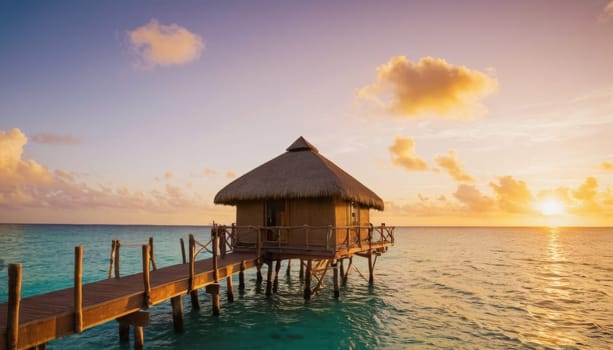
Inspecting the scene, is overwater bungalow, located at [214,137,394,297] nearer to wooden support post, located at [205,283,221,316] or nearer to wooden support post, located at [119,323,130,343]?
wooden support post, located at [205,283,221,316]

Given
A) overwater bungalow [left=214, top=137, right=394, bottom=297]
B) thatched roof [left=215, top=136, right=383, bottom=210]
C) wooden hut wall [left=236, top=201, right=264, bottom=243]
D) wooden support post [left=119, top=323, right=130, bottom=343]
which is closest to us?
wooden support post [left=119, top=323, right=130, bottom=343]

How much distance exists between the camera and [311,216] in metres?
17.0

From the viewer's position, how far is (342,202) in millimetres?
18078

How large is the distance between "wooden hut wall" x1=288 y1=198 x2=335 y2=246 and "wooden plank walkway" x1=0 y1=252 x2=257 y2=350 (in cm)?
468

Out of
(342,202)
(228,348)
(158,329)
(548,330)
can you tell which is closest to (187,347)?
(228,348)

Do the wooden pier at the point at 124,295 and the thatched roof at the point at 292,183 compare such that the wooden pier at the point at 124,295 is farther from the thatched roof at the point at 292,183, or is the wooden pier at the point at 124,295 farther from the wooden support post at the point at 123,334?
the thatched roof at the point at 292,183

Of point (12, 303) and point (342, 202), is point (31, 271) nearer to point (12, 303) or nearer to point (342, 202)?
point (342, 202)

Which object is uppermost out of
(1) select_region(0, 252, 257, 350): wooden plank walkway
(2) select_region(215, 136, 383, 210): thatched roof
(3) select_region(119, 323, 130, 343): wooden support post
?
(2) select_region(215, 136, 383, 210): thatched roof

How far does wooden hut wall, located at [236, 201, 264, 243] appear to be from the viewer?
1791cm

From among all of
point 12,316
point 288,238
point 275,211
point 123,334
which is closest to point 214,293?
point 123,334

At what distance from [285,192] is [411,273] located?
63.0ft

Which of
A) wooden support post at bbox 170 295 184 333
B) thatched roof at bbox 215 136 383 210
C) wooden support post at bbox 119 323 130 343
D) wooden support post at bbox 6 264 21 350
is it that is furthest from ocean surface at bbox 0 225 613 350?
wooden support post at bbox 6 264 21 350

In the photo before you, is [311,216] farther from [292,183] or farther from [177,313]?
[177,313]

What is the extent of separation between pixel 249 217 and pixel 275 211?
1500 mm
